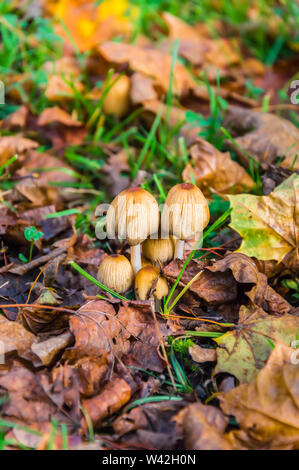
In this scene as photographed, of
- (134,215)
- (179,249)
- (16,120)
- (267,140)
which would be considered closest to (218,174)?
(267,140)

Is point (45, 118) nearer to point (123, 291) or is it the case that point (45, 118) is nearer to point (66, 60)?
point (66, 60)

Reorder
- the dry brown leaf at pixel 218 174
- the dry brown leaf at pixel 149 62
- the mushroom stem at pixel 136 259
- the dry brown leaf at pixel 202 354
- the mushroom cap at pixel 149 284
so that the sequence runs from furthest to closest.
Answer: the dry brown leaf at pixel 149 62 < the dry brown leaf at pixel 218 174 < the mushroom stem at pixel 136 259 < the mushroom cap at pixel 149 284 < the dry brown leaf at pixel 202 354

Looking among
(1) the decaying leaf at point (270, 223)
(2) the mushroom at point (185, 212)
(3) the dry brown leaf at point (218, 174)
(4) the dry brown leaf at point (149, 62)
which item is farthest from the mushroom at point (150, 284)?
(4) the dry brown leaf at point (149, 62)

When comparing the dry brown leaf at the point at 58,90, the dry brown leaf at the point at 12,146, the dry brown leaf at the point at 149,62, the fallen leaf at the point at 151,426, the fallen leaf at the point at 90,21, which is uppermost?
the fallen leaf at the point at 90,21

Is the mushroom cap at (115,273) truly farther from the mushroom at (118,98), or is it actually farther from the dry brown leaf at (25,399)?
the mushroom at (118,98)

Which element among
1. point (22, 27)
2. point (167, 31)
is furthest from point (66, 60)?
point (167, 31)

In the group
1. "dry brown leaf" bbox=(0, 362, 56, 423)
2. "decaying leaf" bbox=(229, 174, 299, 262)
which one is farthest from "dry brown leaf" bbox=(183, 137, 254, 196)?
"dry brown leaf" bbox=(0, 362, 56, 423)
